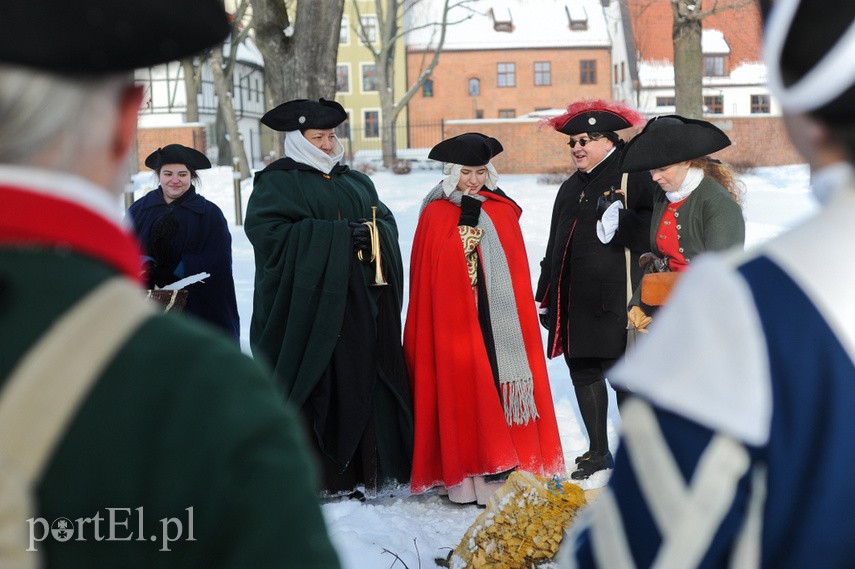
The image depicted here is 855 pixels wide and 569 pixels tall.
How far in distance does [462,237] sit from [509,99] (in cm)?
4870

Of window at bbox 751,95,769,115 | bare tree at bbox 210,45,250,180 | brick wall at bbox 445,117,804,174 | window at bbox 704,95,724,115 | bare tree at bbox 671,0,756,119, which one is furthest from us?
window at bbox 704,95,724,115

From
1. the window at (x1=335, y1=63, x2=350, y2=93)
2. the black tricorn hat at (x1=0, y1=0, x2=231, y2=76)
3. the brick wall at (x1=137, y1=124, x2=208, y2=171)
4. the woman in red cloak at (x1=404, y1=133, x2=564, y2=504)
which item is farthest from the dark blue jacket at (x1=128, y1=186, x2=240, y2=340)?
the window at (x1=335, y1=63, x2=350, y2=93)

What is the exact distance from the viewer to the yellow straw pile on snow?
3875mm

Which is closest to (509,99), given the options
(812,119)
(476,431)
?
(476,431)

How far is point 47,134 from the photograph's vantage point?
1.08 metres

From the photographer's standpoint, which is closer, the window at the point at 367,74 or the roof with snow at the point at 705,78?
the roof with snow at the point at 705,78

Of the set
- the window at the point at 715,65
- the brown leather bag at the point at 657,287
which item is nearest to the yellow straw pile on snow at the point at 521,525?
the brown leather bag at the point at 657,287

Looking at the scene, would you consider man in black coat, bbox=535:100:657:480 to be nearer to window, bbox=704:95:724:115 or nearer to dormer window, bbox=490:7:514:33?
window, bbox=704:95:724:115

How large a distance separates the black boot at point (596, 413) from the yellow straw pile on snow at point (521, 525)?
1715 mm

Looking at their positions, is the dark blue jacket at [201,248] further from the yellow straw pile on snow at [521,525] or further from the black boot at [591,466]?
the yellow straw pile on snow at [521,525]

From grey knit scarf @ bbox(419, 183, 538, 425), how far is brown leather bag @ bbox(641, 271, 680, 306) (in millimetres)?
1186

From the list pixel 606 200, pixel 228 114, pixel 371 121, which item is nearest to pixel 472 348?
pixel 606 200

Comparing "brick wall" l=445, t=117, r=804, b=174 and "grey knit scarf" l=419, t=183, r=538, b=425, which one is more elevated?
"brick wall" l=445, t=117, r=804, b=174

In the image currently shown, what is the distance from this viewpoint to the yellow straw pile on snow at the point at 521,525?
3.88 meters
